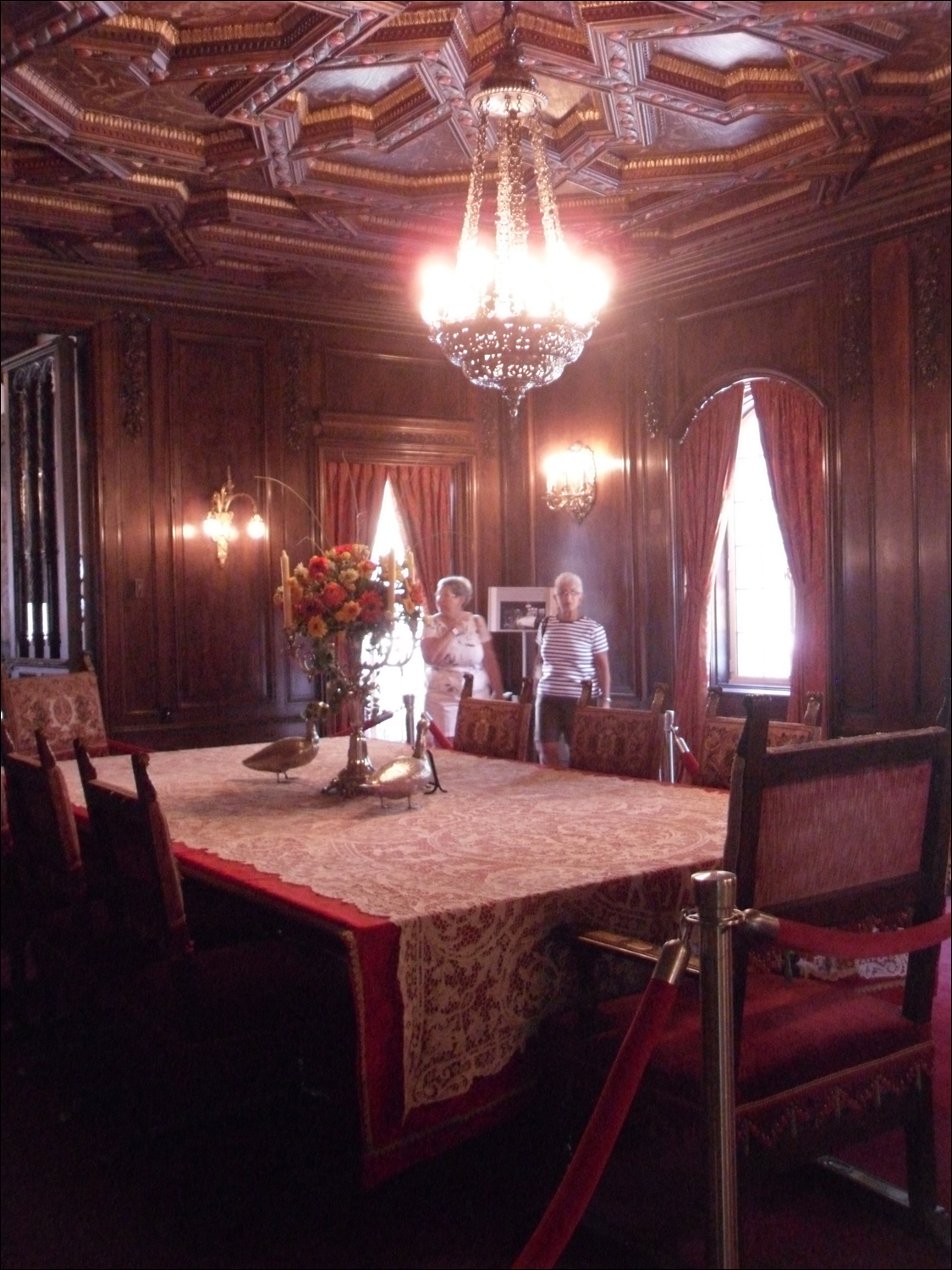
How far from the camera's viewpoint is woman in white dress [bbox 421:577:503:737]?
243 inches

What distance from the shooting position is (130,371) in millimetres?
6902

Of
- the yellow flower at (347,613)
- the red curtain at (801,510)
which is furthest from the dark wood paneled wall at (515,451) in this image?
the yellow flower at (347,613)

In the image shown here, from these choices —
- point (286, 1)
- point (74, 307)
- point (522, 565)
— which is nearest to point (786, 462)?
point (522, 565)

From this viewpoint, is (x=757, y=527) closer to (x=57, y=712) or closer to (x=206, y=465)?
(x=206, y=465)

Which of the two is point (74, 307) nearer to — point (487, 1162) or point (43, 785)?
point (43, 785)

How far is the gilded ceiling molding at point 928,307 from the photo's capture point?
557cm

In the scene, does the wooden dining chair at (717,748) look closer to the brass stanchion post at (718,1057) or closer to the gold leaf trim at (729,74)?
the brass stanchion post at (718,1057)

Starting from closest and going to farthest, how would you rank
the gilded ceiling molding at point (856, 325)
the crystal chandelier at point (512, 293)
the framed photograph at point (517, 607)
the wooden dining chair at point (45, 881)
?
the wooden dining chair at point (45, 881), the crystal chandelier at point (512, 293), the gilded ceiling molding at point (856, 325), the framed photograph at point (517, 607)

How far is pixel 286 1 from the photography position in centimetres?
389

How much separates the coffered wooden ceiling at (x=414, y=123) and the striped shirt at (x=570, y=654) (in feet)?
7.23

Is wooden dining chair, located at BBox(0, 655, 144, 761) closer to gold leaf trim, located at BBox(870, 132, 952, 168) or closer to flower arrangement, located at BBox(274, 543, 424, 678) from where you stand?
flower arrangement, located at BBox(274, 543, 424, 678)

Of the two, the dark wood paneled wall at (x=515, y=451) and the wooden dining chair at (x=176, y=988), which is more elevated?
the dark wood paneled wall at (x=515, y=451)

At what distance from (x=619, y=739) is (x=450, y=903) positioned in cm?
200

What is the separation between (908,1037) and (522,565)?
6.00 m
